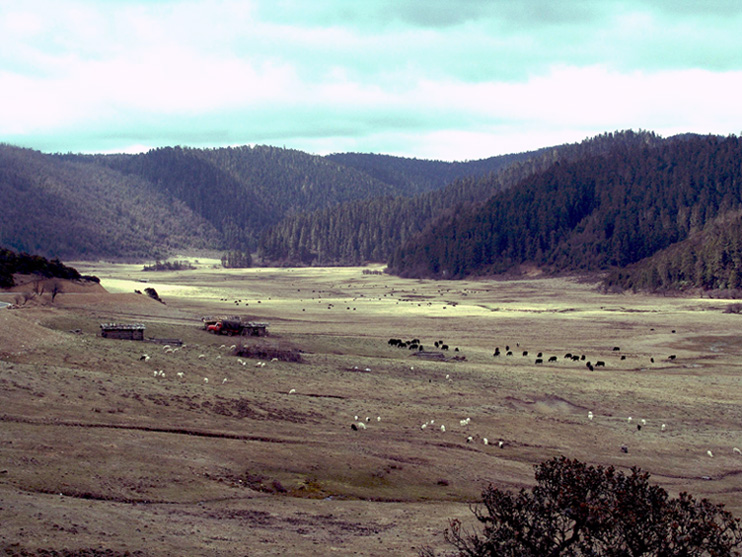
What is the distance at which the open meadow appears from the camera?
1875cm

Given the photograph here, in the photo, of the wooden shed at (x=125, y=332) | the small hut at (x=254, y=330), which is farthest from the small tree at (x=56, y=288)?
the wooden shed at (x=125, y=332)

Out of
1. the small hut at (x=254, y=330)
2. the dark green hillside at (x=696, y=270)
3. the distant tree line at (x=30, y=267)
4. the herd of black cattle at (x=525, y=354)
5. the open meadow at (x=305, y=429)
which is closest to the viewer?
the open meadow at (x=305, y=429)

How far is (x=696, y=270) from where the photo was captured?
5217 inches

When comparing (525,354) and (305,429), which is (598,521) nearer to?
(305,429)

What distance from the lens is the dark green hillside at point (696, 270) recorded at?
421ft

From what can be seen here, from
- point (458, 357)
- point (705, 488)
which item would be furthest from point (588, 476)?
point (458, 357)

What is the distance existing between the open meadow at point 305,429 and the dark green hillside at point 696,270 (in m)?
66.8

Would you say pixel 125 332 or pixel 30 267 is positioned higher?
pixel 30 267

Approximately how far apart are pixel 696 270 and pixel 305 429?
116 metres

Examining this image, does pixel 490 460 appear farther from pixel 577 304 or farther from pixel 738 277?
pixel 738 277

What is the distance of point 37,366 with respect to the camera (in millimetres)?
33875

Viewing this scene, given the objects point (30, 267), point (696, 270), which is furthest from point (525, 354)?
point (696, 270)

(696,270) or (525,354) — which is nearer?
(525,354)

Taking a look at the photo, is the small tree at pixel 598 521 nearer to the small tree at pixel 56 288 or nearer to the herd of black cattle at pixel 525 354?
the herd of black cattle at pixel 525 354
